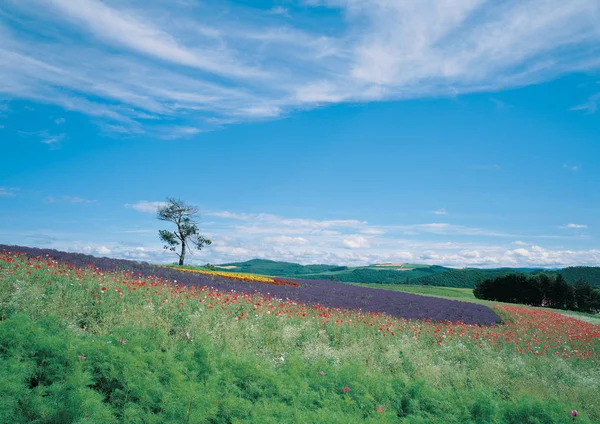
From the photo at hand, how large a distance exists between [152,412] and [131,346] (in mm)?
1576

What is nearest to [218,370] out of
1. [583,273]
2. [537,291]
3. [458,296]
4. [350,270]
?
[458,296]

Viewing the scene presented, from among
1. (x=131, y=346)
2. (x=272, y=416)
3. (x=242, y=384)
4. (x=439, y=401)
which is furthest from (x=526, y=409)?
(x=131, y=346)

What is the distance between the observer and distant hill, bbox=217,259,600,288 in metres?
84.6

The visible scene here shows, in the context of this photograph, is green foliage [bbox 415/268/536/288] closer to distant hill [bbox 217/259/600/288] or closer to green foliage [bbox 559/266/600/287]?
distant hill [bbox 217/259/600/288]

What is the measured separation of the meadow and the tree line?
53240 millimetres

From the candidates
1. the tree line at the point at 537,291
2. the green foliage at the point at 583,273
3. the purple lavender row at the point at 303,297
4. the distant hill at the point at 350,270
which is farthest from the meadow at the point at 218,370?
the green foliage at the point at 583,273

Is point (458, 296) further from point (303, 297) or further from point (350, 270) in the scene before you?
point (350, 270)

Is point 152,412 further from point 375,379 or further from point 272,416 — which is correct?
point 375,379

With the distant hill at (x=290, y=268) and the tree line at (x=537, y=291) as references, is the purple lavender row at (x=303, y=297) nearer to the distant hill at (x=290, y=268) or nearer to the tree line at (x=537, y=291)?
the tree line at (x=537, y=291)

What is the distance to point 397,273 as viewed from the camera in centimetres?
10912

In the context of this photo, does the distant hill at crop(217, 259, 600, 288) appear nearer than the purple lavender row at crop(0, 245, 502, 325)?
No

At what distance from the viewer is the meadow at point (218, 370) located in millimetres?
4590

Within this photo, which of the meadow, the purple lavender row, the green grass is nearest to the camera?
the meadow

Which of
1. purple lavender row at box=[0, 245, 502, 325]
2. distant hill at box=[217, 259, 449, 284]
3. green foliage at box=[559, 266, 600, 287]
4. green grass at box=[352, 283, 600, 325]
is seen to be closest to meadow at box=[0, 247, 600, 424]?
purple lavender row at box=[0, 245, 502, 325]
